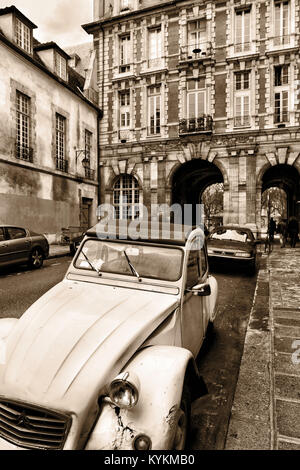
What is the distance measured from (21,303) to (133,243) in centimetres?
388

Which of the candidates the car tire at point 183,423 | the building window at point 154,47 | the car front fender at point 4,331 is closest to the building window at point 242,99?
the building window at point 154,47

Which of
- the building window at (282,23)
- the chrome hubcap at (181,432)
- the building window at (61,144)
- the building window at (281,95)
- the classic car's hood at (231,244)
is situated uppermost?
the building window at (282,23)

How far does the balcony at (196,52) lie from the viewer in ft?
65.0

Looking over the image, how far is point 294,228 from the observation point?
677 inches

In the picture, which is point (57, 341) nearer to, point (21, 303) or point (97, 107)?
point (21, 303)

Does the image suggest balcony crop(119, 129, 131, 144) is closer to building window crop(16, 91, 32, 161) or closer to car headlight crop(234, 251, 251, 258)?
building window crop(16, 91, 32, 161)

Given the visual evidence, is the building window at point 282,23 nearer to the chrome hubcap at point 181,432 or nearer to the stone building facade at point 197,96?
the stone building facade at point 197,96

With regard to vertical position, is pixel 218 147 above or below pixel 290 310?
above

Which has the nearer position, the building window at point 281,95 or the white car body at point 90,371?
the white car body at point 90,371

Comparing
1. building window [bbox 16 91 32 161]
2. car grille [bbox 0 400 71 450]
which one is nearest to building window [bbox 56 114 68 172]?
building window [bbox 16 91 32 161]

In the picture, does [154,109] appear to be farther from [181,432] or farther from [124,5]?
[181,432]

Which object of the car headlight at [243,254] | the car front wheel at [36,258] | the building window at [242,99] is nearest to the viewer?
the car headlight at [243,254]

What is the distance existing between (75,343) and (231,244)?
8819 millimetres
